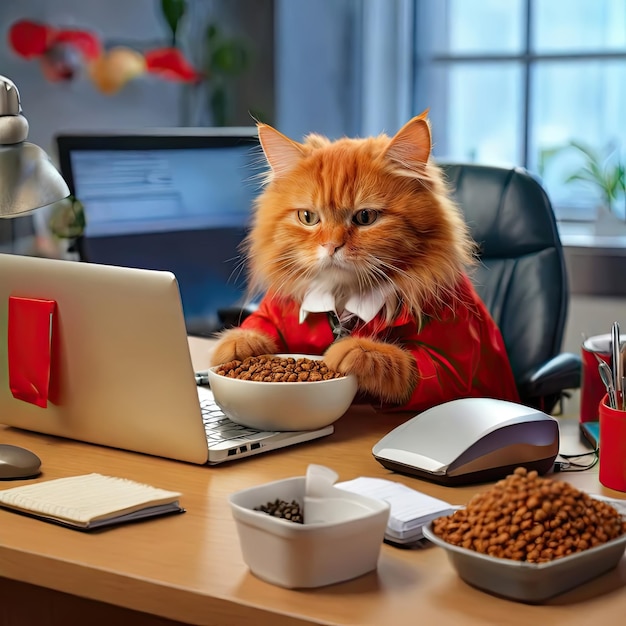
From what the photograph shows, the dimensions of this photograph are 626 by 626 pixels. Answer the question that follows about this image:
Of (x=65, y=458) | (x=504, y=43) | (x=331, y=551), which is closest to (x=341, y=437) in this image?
(x=65, y=458)

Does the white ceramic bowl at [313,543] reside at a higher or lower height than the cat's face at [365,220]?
lower

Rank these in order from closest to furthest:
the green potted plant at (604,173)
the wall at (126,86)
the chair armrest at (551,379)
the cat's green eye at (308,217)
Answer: the cat's green eye at (308,217), the chair armrest at (551,379), the wall at (126,86), the green potted plant at (604,173)

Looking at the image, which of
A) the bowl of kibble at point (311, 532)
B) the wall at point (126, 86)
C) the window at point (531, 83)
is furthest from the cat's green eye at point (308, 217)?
the window at point (531, 83)

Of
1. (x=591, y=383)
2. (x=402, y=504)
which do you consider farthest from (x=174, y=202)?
(x=402, y=504)

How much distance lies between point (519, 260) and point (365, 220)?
76 cm

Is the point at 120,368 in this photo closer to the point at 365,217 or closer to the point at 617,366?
the point at 365,217

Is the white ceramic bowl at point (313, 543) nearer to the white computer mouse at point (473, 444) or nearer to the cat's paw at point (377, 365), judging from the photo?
the white computer mouse at point (473, 444)

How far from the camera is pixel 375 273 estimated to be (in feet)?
4.70

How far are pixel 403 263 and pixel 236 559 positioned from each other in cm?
63

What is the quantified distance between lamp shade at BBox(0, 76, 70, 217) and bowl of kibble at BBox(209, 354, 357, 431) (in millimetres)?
338

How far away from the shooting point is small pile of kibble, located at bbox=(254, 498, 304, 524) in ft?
3.06

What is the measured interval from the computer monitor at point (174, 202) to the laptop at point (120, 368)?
0.71 meters

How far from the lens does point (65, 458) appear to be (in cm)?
127

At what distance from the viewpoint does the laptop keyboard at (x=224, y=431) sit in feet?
4.18
